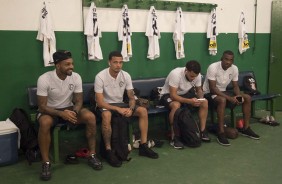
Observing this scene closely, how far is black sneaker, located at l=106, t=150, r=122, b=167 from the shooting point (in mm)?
3214

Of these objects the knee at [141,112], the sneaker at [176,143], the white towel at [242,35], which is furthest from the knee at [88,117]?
the white towel at [242,35]

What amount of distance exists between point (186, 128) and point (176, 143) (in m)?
0.21

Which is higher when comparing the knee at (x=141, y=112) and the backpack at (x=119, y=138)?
the knee at (x=141, y=112)

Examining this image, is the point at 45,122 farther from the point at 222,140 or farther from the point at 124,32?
the point at 222,140

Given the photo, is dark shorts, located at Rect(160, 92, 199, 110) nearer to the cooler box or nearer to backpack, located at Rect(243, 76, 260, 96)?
backpack, located at Rect(243, 76, 260, 96)

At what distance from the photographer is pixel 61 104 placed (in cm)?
342

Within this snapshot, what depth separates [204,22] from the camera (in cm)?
507

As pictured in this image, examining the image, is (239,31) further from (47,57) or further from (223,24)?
(47,57)

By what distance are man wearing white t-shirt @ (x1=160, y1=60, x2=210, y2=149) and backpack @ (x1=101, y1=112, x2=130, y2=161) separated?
2.28 ft

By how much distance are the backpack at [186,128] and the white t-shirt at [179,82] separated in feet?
1.04

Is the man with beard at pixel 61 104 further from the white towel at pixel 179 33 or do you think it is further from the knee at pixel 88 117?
the white towel at pixel 179 33

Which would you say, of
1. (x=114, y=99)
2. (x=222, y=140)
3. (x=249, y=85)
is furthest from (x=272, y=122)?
(x=114, y=99)

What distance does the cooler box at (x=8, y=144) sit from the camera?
10.4 feet

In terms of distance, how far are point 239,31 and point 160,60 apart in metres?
1.65
